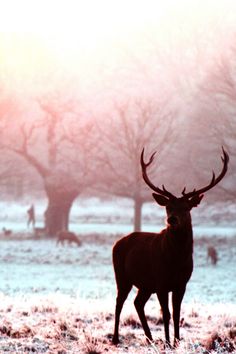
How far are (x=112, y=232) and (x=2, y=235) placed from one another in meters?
6.10

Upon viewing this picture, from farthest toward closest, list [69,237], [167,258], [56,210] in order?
1. [56,210]
2. [69,237]
3. [167,258]

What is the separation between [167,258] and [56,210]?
27.7m

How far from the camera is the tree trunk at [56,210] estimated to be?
1344 inches

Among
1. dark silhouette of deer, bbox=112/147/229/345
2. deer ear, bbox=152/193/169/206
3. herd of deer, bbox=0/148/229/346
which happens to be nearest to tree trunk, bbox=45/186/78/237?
herd of deer, bbox=0/148/229/346

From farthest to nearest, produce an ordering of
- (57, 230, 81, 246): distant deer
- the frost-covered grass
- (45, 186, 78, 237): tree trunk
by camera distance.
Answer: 1. (45, 186, 78, 237): tree trunk
2. (57, 230, 81, 246): distant deer
3. the frost-covered grass

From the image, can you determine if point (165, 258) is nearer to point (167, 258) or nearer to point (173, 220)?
point (167, 258)

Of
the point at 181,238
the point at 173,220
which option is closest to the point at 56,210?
the point at 181,238

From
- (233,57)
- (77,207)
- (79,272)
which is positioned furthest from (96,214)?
(79,272)

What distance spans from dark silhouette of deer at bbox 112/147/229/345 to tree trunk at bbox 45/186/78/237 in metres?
26.4

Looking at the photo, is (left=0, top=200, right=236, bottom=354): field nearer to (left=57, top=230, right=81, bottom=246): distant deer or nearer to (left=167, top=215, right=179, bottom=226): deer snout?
(left=57, top=230, right=81, bottom=246): distant deer

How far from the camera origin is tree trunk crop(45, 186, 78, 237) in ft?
112

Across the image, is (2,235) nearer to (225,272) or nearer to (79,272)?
(79,272)

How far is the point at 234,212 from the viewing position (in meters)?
47.1

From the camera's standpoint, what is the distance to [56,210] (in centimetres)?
3453
